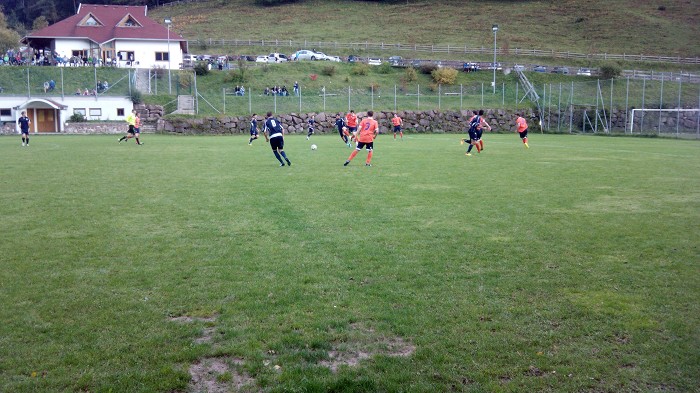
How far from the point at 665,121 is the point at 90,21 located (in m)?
57.3

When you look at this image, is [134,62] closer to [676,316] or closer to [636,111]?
[636,111]

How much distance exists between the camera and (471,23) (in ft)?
298

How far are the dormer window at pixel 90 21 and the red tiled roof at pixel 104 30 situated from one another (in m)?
0.30

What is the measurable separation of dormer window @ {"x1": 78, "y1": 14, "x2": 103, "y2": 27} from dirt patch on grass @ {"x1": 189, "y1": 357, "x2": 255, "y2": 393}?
69613mm

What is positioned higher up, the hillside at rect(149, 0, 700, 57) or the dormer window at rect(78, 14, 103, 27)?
the hillside at rect(149, 0, 700, 57)

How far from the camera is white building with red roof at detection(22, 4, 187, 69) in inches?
2491

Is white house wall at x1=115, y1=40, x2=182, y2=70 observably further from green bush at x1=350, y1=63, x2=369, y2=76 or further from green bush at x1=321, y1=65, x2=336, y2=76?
green bush at x1=350, y1=63, x2=369, y2=76

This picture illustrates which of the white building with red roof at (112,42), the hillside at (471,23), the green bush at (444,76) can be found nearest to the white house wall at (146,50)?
the white building with red roof at (112,42)

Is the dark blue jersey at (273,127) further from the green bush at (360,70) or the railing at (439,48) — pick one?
the railing at (439,48)

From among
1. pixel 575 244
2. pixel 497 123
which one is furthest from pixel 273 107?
pixel 575 244

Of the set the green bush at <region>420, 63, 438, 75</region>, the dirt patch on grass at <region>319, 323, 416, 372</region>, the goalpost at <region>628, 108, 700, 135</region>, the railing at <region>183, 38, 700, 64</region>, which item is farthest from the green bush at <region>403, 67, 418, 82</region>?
the dirt patch on grass at <region>319, 323, 416, 372</region>

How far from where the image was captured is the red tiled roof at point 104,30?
63.8 meters

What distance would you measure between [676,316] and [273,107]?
44.7 metres

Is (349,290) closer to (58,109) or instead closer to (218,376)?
(218,376)
